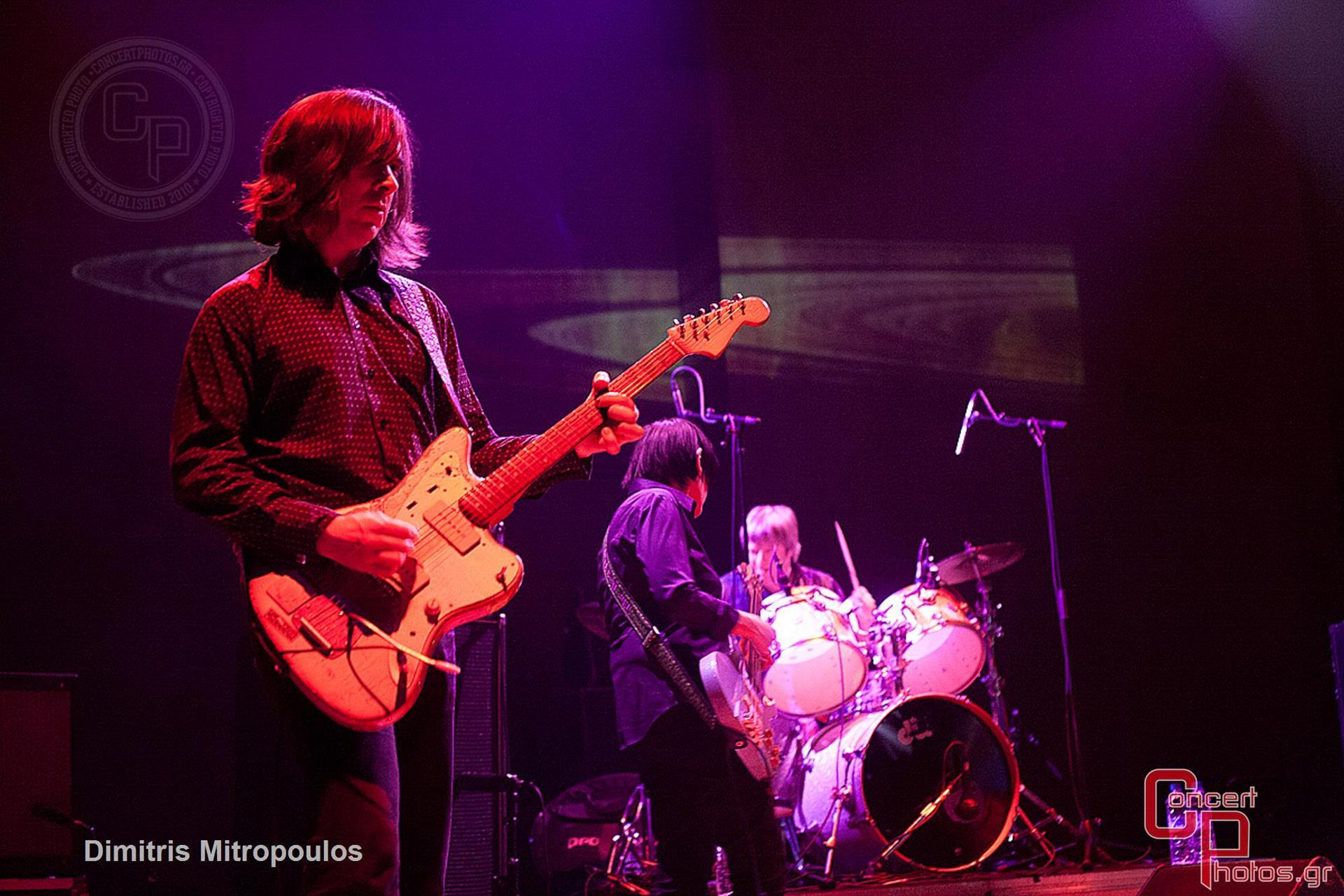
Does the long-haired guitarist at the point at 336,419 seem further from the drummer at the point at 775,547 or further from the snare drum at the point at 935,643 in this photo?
the drummer at the point at 775,547

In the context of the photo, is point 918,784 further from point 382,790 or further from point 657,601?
point 382,790

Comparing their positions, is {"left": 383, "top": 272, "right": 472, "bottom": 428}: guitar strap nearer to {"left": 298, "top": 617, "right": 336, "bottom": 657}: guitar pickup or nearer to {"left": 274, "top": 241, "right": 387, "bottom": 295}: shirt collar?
{"left": 274, "top": 241, "right": 387, "bottom": 295}: shirt collar

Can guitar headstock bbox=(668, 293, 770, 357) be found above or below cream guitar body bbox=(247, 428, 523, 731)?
above

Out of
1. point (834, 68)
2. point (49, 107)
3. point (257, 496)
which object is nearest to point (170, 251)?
point (49, 107)

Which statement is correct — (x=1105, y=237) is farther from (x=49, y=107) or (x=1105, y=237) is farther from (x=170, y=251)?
(x=49, y=107)

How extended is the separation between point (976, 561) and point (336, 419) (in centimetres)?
451

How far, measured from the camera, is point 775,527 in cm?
648

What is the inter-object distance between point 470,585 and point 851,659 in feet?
12.4

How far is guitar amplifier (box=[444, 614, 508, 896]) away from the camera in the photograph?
177 inches

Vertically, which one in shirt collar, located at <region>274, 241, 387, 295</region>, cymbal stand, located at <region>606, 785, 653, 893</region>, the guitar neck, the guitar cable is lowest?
cymbal stand, located at <region>606, 785, 653, 893</region>

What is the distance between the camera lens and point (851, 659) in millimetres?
5699

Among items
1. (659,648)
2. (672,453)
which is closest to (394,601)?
(659,648)

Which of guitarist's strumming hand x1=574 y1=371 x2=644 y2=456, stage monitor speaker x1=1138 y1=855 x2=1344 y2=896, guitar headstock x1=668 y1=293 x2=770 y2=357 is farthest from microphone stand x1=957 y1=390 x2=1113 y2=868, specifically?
guitarist's strumming hand x1=574 y1=371 x2=644 y2=456

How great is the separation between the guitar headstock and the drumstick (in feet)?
11.5
